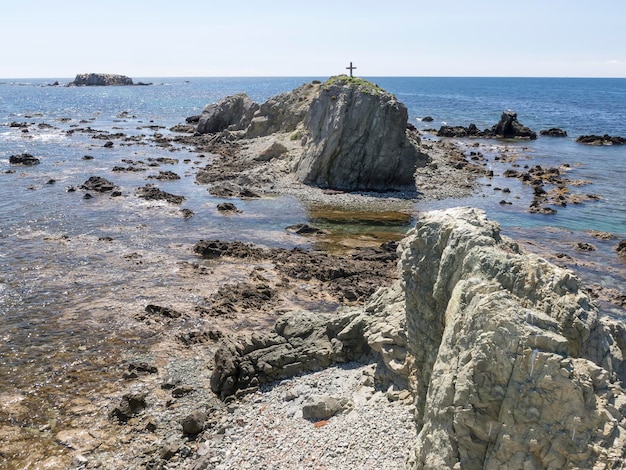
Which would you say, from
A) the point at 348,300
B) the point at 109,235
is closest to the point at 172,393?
the point at 348,300

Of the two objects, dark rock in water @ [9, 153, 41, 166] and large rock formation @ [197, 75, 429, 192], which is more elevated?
large rock formation @ [197, 75, 429, 192]

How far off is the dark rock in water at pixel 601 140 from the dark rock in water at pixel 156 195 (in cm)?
7183

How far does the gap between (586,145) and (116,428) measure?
8942 cm

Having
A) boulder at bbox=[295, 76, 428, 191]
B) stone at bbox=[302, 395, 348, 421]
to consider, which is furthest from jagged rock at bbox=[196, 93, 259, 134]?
stone at bbox=[302, 395, 348, 421]

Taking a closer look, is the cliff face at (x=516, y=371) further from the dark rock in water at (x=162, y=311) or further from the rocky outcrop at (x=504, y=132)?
the rocky outcrop at (x=504, y=132)

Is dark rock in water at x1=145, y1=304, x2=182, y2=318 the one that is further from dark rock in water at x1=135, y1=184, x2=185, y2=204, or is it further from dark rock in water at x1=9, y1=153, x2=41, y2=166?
dark rock in water at x1=9, y1=153, x2=41, y2=166

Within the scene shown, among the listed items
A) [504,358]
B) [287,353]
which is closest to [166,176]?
[287,353]

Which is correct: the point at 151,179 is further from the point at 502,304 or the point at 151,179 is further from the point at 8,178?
the point at 502,304

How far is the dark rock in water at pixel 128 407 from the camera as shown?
703 inches

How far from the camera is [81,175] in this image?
5856 centimetres

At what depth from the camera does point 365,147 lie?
2013 inches

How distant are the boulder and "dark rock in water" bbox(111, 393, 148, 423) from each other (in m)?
35.6

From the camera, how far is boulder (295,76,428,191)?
51.2 metres

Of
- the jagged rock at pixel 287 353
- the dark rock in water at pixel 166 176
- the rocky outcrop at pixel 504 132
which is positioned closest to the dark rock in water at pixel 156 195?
the dark rock in water at pixel 166 176
